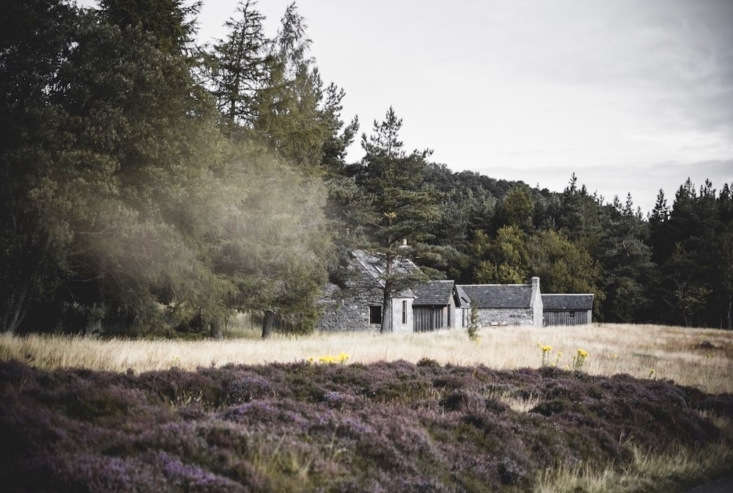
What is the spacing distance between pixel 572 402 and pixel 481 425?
3.16 metres

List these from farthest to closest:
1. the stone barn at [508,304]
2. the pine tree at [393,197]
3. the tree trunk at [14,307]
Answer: the stone barn at [508,304], the pine tree at [393,197], the tree trunk at [14,307]

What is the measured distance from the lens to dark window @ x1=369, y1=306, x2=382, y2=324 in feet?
127

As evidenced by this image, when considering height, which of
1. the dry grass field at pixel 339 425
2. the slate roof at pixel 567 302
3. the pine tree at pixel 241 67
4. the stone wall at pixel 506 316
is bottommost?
the stone wall at pixel 506 316

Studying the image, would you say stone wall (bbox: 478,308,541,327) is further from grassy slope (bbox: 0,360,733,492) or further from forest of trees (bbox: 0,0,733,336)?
grassy slope (bbox: 0,360,733,492)

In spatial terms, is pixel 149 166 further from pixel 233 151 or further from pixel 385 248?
pixel 385 248

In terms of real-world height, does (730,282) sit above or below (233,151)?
below

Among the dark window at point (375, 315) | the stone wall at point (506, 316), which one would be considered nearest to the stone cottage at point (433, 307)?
the dark window at point (375, 315)

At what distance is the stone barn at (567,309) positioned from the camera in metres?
65.4

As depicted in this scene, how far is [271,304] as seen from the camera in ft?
78.9

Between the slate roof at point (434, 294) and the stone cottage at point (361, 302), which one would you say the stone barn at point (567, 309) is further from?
the stone cottage at point (361, 302)

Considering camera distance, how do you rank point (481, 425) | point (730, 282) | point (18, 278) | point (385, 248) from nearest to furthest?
point (481, 425), point (18, 278), point (385, 248), point (730, 282)

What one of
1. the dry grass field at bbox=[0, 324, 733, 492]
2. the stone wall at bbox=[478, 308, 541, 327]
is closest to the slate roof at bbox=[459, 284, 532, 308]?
the stone wall at bbox=[478, 308, 541, 327]

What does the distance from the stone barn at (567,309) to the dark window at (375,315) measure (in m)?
34.4

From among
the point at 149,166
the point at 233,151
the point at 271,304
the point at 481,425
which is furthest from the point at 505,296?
the point at 481,425
